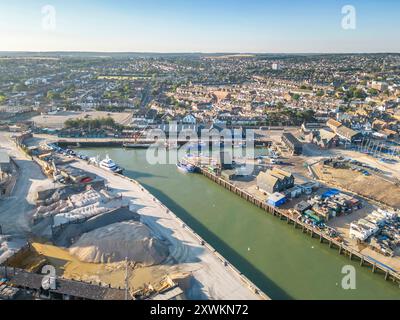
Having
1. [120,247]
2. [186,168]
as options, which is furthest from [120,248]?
[186,168]

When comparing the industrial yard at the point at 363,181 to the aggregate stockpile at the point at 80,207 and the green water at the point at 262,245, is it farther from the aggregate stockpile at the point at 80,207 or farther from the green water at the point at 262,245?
the aggregate stockpile at the point at 80,207

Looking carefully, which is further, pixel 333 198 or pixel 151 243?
pixel 333 198

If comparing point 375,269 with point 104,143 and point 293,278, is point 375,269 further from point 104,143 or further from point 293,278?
point 104,143

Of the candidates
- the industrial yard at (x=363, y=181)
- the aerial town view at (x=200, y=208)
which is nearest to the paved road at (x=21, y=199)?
the aerial town view at (x=200, y=208)

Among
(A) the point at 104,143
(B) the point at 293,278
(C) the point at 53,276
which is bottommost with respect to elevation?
(B) the point at 293,278

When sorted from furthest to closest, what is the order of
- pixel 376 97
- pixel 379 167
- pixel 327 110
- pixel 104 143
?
pixel 376 97, pixel 327 110, pixel 104 143, pixel 379 167
